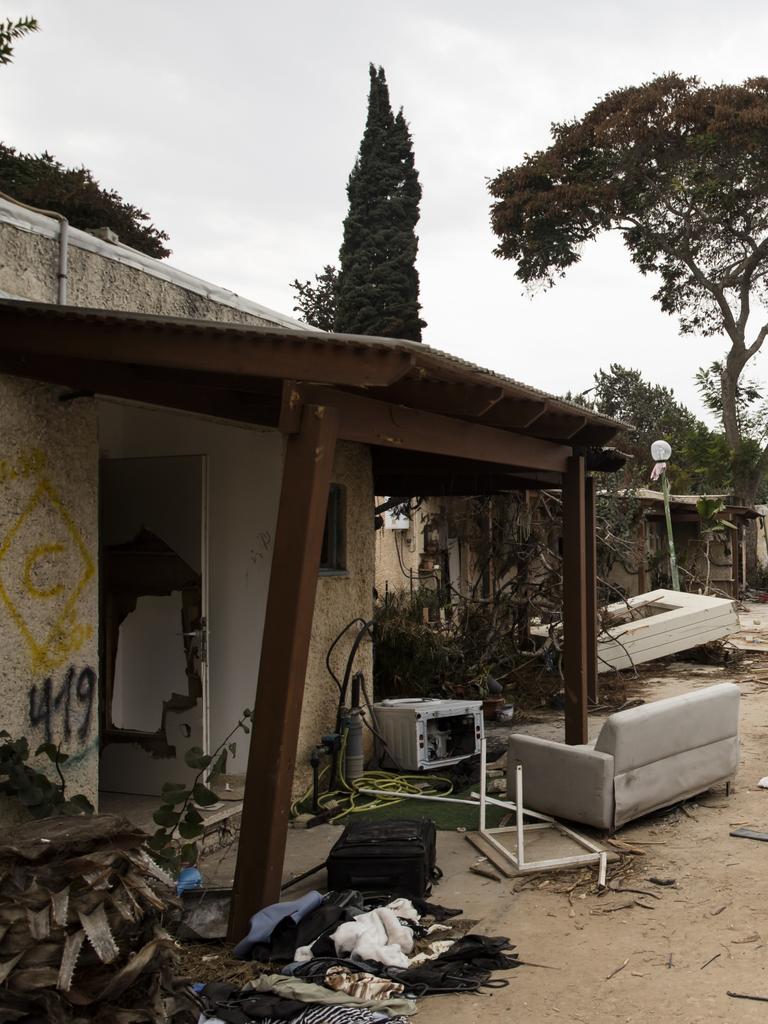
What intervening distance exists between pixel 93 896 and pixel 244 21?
9.35m

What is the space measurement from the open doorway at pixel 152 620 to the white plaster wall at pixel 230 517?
18.1 inches

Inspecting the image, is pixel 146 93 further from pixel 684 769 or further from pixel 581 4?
pixel 684 769

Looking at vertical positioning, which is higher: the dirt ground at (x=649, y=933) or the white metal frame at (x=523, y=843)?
the white metal frame at (x=523, y=843)

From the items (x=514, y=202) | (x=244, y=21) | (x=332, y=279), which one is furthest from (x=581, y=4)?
(x=514, y=202)

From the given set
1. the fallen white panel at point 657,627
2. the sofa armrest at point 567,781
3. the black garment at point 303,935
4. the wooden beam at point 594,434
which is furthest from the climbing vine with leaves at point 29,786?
the fallen white panel at point 657,627

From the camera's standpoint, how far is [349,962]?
4.19 metres

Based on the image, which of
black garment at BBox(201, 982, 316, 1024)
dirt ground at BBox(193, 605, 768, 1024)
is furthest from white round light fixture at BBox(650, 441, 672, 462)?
black garment at BBox(201, 982, 316, 1024)

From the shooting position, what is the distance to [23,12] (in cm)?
581

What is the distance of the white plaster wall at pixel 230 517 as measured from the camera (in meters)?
7.20

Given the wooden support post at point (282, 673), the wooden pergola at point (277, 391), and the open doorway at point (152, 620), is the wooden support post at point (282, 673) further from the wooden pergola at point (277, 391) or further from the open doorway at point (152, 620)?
the open doorway at point (152, 620)

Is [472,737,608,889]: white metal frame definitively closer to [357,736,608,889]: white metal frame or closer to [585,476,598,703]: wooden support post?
[357,736,608,889]: white metal frame

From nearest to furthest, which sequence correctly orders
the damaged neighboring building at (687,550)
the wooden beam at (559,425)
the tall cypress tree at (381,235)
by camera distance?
the wooden beam at (559,425) → the damaged neighboring building at (687,550) → the tall cypress tree at (381,235)

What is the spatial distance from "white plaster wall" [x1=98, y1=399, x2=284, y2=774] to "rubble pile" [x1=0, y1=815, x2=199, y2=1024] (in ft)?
11.7

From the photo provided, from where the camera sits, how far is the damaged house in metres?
4.48
